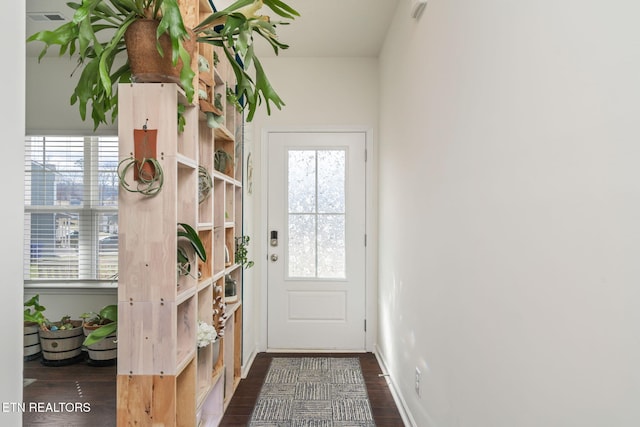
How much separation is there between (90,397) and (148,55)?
2.28 meters

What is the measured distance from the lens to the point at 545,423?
107 centimetres

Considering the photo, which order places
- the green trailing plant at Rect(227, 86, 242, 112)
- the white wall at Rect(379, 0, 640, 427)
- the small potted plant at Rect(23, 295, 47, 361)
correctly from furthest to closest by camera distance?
the small potted plant at Rect(23, 295, 47, 361) < the green trailing plant at Rect(227, 86, 242, 112) < the white wall at Rect(379, 0, 640, 427)

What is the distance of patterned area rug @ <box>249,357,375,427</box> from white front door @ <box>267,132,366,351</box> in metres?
0.32

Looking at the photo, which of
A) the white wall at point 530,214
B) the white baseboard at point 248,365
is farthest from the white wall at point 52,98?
the white wall at point 530,214

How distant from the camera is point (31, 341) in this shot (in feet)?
10.9

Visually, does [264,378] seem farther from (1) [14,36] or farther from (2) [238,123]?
(1) [14,36]

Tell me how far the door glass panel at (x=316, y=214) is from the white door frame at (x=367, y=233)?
0.22 m

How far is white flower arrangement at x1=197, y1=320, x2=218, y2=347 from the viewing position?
6.95ft

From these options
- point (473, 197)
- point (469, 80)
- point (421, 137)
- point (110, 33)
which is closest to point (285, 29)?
point (110, 33)

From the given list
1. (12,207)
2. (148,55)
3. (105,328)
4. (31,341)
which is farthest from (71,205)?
(12,207)

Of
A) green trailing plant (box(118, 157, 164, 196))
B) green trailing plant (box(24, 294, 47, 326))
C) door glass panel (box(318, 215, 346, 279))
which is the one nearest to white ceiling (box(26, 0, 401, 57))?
door glass panel (box(318, 215, 346, 279))

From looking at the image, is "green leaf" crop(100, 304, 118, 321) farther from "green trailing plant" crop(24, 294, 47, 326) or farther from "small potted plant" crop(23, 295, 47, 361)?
"small potted plant" crop(23, 295, 47, 361)

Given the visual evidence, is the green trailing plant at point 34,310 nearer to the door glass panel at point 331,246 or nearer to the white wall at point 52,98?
the white wall at point 52,98

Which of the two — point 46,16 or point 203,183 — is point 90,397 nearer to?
point 203,183
